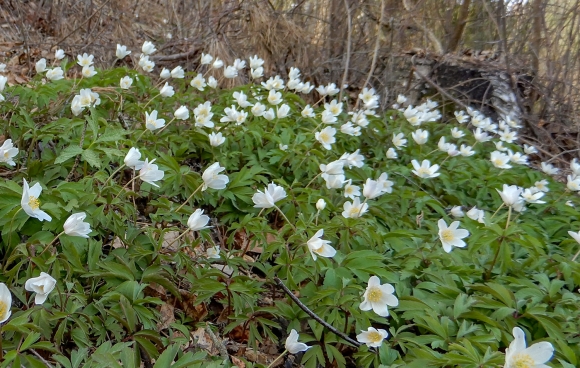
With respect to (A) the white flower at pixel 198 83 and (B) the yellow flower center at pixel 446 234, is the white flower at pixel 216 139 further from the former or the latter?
(B) the yellow flower center at pixel 446 234

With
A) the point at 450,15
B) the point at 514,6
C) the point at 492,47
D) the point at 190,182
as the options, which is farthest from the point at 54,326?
the point at 492,47

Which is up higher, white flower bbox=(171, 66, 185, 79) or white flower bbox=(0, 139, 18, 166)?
white flower bbox=(0, 139, 18, 166)

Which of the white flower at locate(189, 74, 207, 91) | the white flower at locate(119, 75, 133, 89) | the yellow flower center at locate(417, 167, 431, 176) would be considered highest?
the white flower at locate(119, 75, 133, 89)

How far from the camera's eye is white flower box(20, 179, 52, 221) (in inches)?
63.2

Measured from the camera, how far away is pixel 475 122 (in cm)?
484

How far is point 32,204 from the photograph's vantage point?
1724mm

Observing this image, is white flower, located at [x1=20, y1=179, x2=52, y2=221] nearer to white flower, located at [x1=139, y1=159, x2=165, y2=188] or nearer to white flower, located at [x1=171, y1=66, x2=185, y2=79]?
white flower, located at [x1=139, y1=159, x2=165, y2=188]

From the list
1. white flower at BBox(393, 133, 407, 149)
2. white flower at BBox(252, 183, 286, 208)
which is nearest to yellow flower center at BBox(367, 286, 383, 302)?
white flower at BBox(252, 183, 286, 208)

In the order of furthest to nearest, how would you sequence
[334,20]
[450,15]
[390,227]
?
[450,15]
[334,20]
[390,227]

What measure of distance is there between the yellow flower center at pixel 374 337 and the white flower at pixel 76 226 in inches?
45.6

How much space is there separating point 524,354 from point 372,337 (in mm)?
545

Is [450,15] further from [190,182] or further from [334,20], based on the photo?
[190,182]

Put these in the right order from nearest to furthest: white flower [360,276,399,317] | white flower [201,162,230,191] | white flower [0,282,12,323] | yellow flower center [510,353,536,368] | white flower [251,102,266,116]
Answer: white flower [0,282,12,323] → yellow flower center [510,353,536,368] → white flower [360,276,399,317] → white flower [201,162,230,191] → white flower [251,102,266,116]

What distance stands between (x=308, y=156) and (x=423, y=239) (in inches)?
41.1
